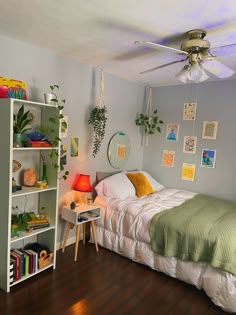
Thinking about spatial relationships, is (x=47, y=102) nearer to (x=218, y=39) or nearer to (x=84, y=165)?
(x=84, y=165)

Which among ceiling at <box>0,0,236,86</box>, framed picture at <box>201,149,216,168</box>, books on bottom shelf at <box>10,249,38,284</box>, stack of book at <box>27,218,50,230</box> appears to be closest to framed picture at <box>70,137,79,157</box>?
stack of book at <box>27,218,50,230</box>

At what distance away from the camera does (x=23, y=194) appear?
7.31ft

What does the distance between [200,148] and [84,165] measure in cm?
180

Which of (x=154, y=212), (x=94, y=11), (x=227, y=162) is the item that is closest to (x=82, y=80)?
(x=94, y=11)

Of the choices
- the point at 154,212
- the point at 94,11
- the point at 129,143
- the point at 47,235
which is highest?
the point at 94,11

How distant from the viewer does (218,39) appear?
2107 millimetres

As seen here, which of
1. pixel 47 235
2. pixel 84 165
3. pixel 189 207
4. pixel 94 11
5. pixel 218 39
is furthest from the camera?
pixel 84 165

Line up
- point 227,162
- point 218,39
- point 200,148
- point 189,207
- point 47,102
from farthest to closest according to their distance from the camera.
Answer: point 200,148 < point 227,162 < point 189,207 < point 47,102 < point 218,39

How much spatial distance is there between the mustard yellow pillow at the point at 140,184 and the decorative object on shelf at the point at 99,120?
27.2 inches

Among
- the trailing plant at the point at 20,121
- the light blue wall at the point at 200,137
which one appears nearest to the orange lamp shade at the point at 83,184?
the trailing plant at the point at 20,121

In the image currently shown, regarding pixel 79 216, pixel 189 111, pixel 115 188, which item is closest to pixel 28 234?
pixel 79 216

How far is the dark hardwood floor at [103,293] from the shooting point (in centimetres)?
204

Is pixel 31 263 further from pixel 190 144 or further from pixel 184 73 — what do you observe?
pixel 190 144

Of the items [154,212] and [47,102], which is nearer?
[47,102]
